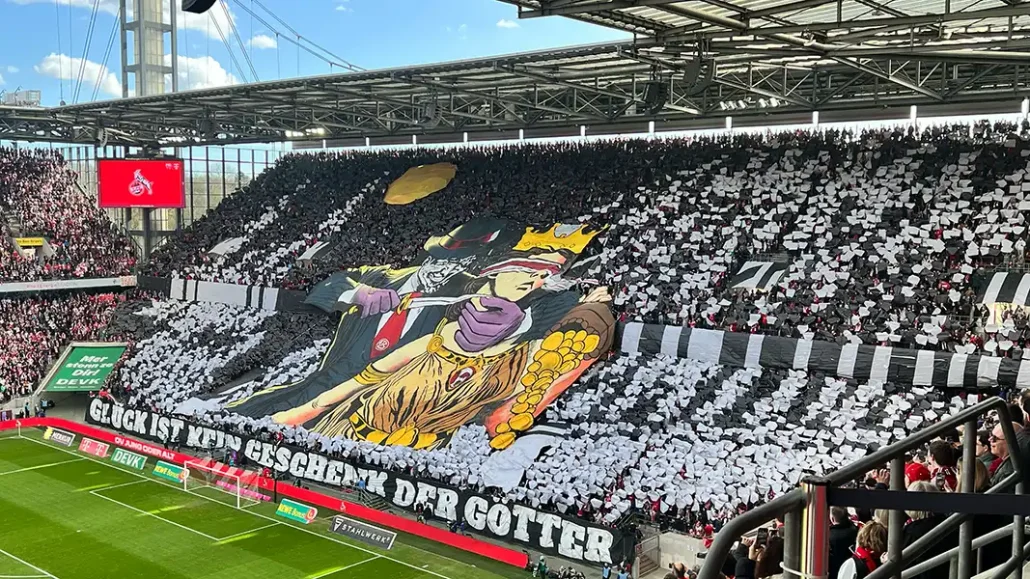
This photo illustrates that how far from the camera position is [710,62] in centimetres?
2117

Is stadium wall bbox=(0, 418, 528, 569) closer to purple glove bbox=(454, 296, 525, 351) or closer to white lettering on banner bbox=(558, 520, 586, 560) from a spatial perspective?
white lettering on banner bbox=(558, 520, 586, 560)

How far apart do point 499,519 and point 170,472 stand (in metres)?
12.5

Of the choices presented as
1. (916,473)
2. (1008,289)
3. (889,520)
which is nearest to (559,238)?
(1008,289)

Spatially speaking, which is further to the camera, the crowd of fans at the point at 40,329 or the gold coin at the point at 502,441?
the crowd of fans at the point at 40,329

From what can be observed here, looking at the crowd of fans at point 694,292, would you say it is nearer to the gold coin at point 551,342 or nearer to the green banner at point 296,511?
the gold coin at point 551,342

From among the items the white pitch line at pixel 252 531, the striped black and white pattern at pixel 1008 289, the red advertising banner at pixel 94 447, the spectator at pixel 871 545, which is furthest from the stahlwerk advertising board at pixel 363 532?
the spectator at pixel 871 545

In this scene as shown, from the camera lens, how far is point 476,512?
24.3 meters

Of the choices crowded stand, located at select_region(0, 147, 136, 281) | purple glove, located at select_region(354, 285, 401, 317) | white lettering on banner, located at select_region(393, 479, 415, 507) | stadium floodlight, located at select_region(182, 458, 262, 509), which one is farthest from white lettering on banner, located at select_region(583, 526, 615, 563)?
crowded stand, located at select_region(0, 147, 136, 281)

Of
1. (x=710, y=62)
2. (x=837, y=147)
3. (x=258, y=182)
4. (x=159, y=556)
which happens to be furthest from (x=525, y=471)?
(x=258, y=182)

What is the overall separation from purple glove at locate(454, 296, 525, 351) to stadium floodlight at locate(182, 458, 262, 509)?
348 inches

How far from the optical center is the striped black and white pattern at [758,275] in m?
30.4

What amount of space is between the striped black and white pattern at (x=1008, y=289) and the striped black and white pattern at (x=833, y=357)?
268 cm

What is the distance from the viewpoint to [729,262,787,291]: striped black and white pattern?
30.4 meters

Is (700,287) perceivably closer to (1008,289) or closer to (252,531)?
(1008,289)
